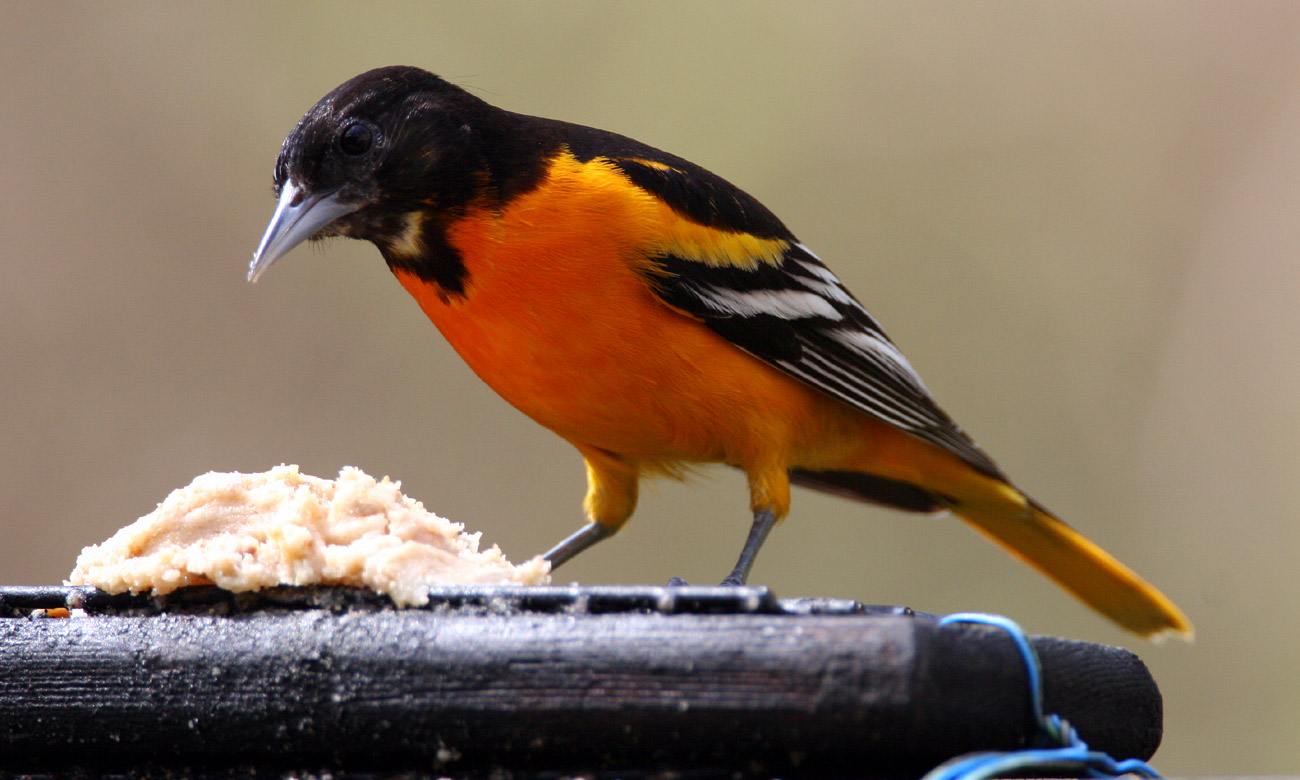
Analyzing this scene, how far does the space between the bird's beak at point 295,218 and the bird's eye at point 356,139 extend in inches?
4.4

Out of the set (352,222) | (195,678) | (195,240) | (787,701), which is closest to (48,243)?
(195,240)

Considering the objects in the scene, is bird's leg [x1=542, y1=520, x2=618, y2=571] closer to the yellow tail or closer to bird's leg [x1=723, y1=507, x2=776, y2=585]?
bird's leg [x1=723, y1=507, x2=776, y2=585]

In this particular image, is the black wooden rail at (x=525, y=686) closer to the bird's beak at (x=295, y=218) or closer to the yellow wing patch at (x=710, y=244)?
the bird's beak at (x=295, y=218)

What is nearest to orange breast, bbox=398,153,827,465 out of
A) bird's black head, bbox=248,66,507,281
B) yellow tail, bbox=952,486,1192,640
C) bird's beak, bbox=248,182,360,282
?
bird's black head, bbox=248,66,507,281

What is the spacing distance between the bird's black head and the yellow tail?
1.97 m

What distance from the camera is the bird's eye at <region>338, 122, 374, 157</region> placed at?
271 cm

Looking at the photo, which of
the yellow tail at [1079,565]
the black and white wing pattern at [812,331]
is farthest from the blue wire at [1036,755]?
the yellow tail at [1079,565]

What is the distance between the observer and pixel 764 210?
11.2 feet

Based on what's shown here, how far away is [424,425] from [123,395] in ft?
5.32

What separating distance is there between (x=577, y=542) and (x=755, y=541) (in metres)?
0.61

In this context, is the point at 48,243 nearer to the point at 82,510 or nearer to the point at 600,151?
the point at 82,510

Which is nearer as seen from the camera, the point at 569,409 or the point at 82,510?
the point at 569,409

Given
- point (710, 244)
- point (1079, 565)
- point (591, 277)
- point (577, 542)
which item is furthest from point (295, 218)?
point (1079, 565)

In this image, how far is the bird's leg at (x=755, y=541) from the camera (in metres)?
2.77
